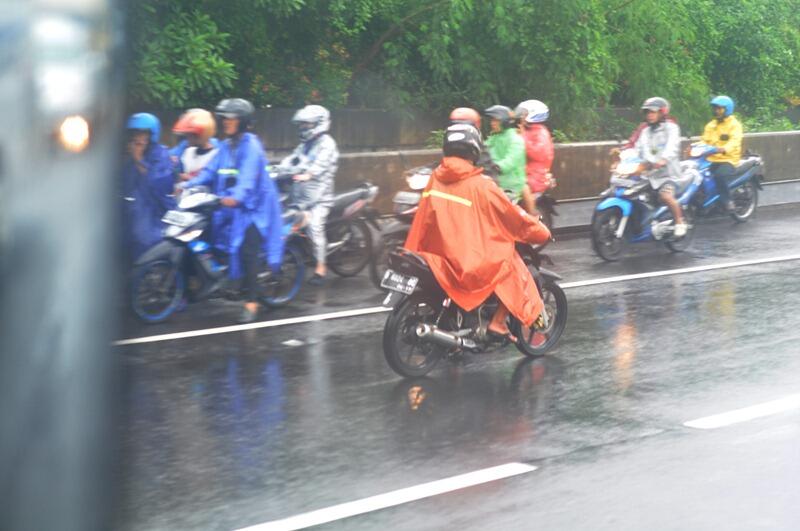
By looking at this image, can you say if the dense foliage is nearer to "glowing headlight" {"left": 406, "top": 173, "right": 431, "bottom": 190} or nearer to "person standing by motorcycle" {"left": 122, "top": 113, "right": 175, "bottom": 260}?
"person standing by motorcycle" {"left": 122, "top": 113, "right": 175, "bottom": 260}

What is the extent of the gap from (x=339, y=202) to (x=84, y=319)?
33.4 feet

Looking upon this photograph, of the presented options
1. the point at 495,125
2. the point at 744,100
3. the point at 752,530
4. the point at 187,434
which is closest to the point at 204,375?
the point at 187,434

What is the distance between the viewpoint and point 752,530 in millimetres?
4711

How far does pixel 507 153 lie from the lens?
13.0m

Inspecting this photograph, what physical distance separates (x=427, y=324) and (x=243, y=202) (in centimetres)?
264

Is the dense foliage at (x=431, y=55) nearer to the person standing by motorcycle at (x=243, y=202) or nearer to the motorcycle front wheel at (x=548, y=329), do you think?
the person standing by motorcycle at (x=243, y=202)

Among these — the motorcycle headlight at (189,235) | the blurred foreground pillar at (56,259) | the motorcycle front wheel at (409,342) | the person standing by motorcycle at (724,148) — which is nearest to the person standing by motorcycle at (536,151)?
the person standing by motorcycle at (724,148)

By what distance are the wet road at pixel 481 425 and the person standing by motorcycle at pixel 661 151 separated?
10.6 ft

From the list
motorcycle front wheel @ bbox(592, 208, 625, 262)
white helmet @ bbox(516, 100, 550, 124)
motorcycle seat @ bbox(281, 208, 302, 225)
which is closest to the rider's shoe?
motorcycle seat @ bbox(281, 208, 302, 225)

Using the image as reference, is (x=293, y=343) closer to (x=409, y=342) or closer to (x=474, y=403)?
(x=409, y=342)

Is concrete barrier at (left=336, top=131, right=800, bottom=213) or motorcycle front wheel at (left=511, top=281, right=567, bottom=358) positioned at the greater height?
concrete barrier at (left=336, top=131, right=800, bottom=213)

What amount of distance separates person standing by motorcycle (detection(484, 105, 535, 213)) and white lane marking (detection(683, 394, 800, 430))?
647 cm

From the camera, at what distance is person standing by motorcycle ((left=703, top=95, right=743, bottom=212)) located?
53.4 feet

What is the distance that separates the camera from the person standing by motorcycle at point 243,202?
375 inches
